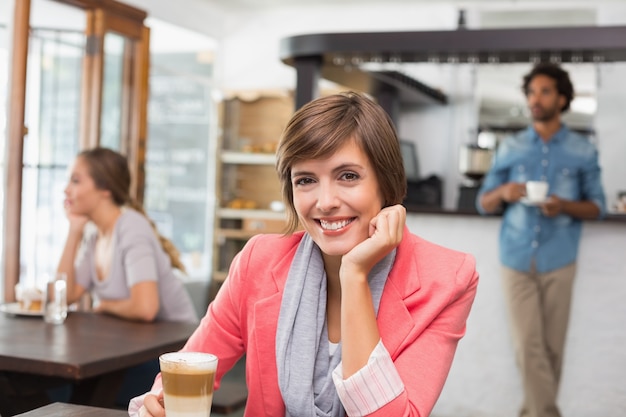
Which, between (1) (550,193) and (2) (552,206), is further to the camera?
(1) (550,193)

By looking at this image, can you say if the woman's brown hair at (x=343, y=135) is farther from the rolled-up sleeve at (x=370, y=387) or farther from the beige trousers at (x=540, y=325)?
the beige trousers at (x=540, y=325)

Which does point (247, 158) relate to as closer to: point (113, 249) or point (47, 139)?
point (47, 139)

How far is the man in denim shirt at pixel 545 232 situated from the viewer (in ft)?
13.6

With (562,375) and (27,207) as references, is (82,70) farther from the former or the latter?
(562,375)

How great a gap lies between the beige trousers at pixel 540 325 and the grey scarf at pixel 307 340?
8.55 ft

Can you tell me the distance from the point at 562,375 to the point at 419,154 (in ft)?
10.8

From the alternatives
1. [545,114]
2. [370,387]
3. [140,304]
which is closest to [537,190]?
[545,114]

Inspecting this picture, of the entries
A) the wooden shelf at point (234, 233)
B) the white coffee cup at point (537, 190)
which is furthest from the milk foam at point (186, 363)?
the wooden shelf at point (234, 233)

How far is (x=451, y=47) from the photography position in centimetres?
450

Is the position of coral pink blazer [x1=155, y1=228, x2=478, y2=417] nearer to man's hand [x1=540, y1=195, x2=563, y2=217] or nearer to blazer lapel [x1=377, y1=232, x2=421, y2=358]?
blazer lapel [x1=377, y1=232, x2=421, y2=358]

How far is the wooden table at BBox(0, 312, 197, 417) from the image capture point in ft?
7.78

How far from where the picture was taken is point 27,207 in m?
4.99

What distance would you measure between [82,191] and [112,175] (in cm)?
14

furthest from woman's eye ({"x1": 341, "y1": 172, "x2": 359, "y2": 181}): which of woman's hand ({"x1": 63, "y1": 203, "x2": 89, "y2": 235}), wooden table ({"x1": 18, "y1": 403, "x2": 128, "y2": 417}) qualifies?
woman's hand ({"x1": 63, "y1": 203, "x2": 89, "y2": 235})
